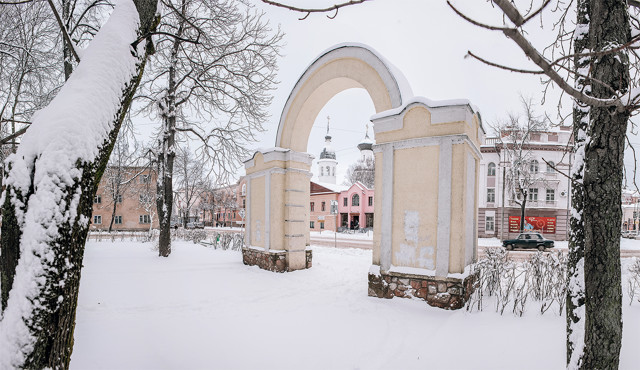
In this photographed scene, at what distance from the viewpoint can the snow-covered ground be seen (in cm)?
393

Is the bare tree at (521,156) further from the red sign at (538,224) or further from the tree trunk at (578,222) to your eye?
the tree trunk at (578,222)

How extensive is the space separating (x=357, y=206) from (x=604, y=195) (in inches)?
1453

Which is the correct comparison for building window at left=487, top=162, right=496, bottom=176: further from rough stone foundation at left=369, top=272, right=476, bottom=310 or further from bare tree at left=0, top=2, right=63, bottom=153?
bare tree at left=0, top=2, right=63, bottom=153

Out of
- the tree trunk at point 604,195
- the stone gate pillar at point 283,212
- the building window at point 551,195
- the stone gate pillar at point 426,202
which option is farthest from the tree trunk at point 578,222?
the building window at point 551,195

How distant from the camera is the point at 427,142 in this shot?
6465mm

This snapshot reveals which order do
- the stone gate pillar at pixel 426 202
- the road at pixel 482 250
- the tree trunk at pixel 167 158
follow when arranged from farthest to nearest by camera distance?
the road at pixel 482 250 < the tree trunk at pixel 167 158 < the stone gate pillar at pixel 426 202

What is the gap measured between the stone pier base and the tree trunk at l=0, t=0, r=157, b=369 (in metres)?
5.44

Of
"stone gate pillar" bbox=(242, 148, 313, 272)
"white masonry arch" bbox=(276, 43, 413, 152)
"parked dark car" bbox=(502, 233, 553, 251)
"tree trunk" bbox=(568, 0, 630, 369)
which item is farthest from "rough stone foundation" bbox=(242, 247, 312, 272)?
"parked dark car" bbox=(502, 233, 553, 251)

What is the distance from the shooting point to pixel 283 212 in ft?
33.6

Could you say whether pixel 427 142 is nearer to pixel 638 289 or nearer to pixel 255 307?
pixel 255 307

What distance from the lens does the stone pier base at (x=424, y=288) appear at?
603 cm

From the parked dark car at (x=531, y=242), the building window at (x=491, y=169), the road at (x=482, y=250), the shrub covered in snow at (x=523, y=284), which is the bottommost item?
the road at (x=482, y=250)

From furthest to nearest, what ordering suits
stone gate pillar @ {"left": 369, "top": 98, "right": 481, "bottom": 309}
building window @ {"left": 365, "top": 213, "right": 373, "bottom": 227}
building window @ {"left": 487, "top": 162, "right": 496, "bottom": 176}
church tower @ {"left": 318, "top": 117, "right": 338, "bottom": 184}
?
church tower @ {"left": 318, "top": 117, "right": 338, "bottom": 184}
building window @ {"left": 365, "top": 213, "right": 373, "bottom": 227}
building window @ {"left": 487, "top": 162, "right": 496, "bottom": 176}
stone gate pillar @ {"left": 369, "top": 98, "right": 481, "bottom": 309}

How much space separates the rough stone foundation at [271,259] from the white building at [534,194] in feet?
77.0
